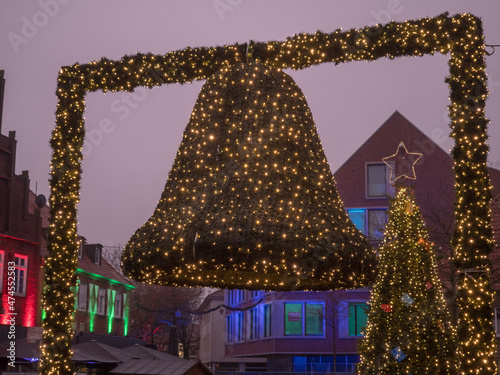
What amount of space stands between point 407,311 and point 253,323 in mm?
29522

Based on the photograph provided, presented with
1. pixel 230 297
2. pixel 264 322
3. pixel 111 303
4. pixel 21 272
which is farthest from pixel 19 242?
pixel 230 297

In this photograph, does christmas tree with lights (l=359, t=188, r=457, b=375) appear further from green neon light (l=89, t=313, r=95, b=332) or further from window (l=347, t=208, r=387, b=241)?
green neon light (l=89, t=313, r=95, b=332)

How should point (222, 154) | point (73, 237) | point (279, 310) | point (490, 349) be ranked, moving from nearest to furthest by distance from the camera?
point (222, 154), point (490, 349), point (73, 237), point (279, 310)

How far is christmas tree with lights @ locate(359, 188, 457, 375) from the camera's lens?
1783 centimetres

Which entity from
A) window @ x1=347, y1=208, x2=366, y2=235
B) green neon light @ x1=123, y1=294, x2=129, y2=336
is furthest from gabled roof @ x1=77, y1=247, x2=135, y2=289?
window @ x1=347, y1=208, x2=366, y2=235

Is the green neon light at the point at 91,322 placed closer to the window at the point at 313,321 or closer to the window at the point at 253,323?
the window at the point at 253,323

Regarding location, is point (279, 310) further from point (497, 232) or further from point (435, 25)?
point (435, 25)

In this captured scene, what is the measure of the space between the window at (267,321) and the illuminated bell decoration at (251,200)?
37606 millimetres

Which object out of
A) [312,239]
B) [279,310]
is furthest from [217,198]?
[279,310]

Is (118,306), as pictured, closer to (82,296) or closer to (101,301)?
(101,301)

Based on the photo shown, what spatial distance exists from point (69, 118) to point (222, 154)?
437 cm

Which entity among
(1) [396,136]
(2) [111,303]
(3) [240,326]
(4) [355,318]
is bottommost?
(3) [240,326]

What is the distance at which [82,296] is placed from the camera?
1494 inches

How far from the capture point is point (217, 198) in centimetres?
539
